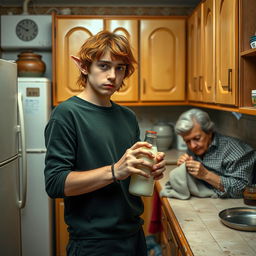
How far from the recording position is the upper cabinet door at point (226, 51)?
1.90 m

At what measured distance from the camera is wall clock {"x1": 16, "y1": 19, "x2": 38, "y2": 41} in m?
3.43

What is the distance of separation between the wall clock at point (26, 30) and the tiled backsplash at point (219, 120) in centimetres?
117

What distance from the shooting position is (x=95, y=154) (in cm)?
140

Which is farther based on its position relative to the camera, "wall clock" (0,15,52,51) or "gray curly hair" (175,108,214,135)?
"wall clock" (0,15,52,51)

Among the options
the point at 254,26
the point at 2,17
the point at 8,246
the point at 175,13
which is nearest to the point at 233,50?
the point at 254,26

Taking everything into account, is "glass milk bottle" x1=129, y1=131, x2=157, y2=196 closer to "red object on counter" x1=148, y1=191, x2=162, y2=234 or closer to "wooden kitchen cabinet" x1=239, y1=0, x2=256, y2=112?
"wooden kitchen cabinet" x1=239, y1=0, x2=256, y2=112

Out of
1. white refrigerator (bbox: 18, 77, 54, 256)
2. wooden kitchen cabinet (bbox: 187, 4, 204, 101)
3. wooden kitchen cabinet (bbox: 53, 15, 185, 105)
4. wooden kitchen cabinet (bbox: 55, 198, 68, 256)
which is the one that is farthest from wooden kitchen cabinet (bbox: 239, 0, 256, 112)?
wooden kitchen cabinet (bbox: 55, 198, 68, 256)

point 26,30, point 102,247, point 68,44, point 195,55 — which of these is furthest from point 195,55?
point 102,247

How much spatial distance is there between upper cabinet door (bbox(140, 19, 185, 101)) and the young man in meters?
1.85

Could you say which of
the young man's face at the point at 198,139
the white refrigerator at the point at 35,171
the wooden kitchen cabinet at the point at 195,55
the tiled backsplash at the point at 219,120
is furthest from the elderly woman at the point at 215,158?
the white refrigerator at the point at 35,171

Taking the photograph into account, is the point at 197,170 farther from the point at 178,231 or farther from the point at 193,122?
the point at 178,231

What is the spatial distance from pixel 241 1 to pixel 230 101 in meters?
0.50

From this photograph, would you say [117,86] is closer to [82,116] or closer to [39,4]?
[82,116]

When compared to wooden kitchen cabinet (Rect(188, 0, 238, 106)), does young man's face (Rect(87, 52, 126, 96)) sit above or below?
below
